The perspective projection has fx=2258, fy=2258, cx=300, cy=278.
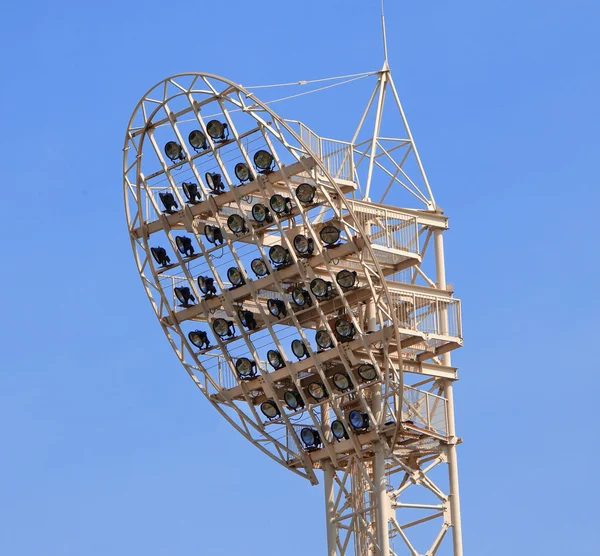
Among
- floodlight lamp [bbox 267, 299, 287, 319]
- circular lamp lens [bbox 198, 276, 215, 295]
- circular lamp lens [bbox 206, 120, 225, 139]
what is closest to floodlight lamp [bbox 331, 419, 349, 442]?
floodlight lamp [bbox 267, 299, 287, 319]

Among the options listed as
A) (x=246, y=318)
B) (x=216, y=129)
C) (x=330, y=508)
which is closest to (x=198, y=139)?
(x=216, y=129)

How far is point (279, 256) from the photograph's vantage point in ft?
285

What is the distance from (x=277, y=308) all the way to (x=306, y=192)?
5031mm

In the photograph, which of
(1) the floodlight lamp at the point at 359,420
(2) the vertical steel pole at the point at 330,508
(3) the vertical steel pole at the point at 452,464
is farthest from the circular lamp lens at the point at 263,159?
(2) the vertical steel pole at the point at 330,508

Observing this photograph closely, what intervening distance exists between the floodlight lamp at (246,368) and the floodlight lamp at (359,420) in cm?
465

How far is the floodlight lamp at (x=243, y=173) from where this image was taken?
87188 millimetres

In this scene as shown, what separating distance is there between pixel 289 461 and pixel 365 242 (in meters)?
10.5

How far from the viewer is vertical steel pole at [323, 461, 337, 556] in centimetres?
8912

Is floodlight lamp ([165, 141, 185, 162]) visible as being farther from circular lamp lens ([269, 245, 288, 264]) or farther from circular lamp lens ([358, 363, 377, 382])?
circular lamp lens ([358, 363, 377, 382])

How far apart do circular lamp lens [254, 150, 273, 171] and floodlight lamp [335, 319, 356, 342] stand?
653 cm

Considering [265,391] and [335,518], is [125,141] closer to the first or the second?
[265,391]

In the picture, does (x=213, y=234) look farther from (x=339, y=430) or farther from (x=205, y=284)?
(x=339, y=430)

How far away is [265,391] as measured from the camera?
88.6m

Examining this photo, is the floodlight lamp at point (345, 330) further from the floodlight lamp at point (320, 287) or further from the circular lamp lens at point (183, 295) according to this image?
the circular lamp lens at point (183, 295)
